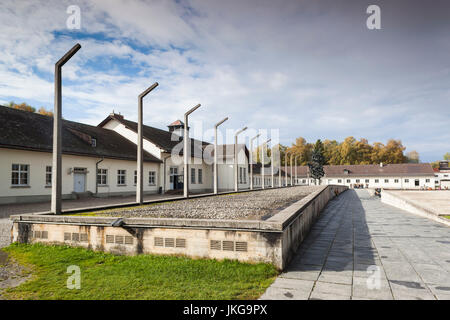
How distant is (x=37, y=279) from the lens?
17.3 feet

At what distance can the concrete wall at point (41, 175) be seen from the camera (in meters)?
18.3

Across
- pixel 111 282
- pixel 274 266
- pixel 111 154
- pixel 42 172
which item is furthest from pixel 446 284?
pixel 111 154

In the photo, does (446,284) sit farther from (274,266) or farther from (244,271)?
(244,271)

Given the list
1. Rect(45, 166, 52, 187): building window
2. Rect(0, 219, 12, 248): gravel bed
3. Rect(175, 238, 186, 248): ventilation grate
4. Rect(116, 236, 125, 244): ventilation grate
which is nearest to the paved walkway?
Rect(175, 238, 186, 248): ventilation grate

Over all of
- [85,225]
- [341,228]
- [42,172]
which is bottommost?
[341,228]

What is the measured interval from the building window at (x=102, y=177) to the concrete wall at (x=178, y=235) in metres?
18.3

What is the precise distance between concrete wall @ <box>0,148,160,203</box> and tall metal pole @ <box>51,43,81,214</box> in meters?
12.8

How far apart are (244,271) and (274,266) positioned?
1.88ft

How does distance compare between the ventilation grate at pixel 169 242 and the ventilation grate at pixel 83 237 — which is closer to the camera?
the ventilation grate at pixel 169 242

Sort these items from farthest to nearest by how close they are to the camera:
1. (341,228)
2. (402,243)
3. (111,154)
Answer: (111,154) → (341,228) → (402,243)

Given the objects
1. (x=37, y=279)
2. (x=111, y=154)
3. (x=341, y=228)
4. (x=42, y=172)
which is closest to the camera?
(x=37, y=279)

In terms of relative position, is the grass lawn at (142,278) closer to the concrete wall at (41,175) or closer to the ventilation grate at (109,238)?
the ventilation grate at (109,238)

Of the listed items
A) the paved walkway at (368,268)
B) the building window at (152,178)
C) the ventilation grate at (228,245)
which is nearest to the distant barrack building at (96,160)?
the building window at (152,178)

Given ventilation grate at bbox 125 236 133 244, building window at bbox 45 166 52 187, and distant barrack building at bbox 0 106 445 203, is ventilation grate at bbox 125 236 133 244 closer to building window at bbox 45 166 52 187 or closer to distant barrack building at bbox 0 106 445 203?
distant barrack building at bbox 0 106 445 203
